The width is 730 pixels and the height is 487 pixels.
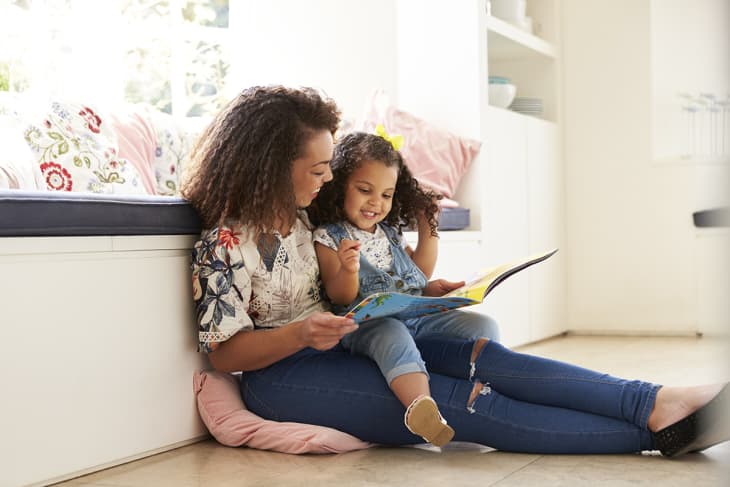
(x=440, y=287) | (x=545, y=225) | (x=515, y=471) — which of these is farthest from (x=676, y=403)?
(x=545, y=225)

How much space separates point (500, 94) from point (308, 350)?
2.12 meters

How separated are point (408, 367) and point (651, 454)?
47cm

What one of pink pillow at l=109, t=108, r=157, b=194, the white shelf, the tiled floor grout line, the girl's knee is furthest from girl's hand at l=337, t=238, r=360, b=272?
the white shelf

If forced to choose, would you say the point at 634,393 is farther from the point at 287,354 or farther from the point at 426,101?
the point at 426,101

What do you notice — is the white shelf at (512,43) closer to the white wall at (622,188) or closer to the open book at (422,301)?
the white wall at (622,188)

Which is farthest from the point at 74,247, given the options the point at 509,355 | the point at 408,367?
the point at 509,355

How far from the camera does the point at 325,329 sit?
5.14 feet

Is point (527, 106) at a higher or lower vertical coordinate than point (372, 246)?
higher

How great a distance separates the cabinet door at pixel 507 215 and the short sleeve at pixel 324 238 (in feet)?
5.03

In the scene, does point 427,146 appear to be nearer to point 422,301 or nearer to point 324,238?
point 324,238

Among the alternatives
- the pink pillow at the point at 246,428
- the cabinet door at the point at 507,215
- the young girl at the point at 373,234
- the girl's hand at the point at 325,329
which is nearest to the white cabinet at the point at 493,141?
the cabinet door at the point at 507,215

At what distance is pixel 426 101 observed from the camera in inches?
135

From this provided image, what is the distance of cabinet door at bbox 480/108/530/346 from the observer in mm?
3419

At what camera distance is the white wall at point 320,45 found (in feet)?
11.4
